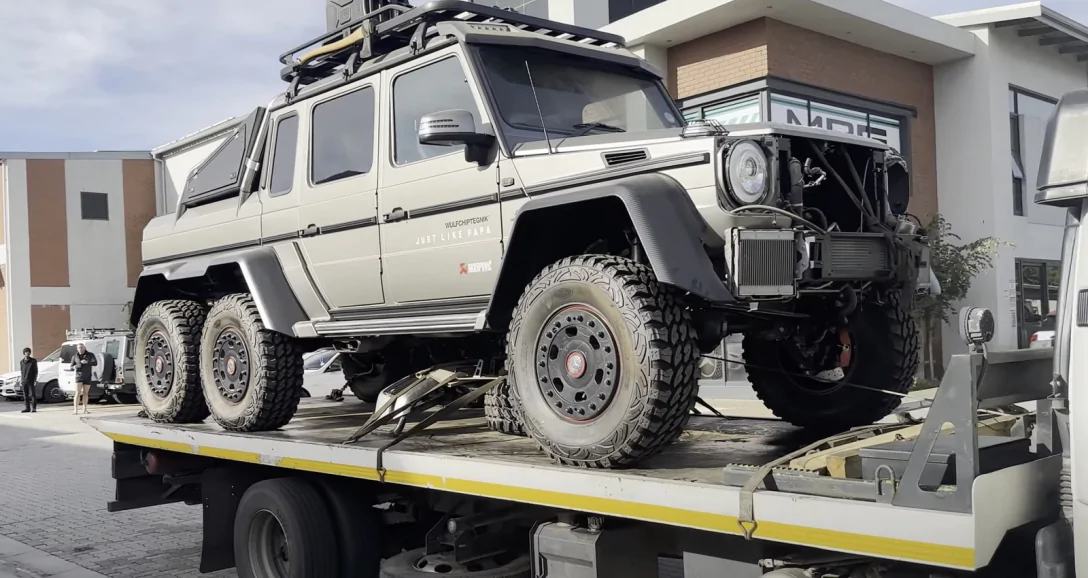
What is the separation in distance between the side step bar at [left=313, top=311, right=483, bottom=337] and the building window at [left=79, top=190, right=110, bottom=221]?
108 feet

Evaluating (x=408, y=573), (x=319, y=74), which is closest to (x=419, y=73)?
(x=319, y=74)

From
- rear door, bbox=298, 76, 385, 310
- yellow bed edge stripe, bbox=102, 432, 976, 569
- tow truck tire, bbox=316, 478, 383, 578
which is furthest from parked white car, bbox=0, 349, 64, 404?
yellow bed edge stripe, bbox=102, 432, 976, 569

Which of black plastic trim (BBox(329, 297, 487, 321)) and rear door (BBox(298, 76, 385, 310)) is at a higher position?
rear door (BBox(298, 76, 385, 310))

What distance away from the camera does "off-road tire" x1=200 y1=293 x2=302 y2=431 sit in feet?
19.9

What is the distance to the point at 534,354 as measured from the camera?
4332 mm

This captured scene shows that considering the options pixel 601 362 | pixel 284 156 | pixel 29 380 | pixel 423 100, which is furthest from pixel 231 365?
pixel 29 380

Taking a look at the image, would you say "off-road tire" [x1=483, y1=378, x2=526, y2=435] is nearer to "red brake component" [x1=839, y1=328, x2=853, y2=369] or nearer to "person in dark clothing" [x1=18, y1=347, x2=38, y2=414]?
"red brake component" [x1=839, y1=328, x2=853, y2=369]

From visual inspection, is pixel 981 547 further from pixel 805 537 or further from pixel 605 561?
pixel 605 561

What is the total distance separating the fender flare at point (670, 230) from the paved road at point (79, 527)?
193 inches

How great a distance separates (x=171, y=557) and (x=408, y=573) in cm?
364

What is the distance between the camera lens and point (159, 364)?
7.11m

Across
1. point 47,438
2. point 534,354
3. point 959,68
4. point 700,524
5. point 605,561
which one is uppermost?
point 959,68

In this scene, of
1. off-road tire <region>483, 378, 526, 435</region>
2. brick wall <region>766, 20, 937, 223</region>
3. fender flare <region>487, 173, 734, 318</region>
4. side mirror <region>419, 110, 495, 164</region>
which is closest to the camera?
fender flare <region>487, 173, 734, 318</region>

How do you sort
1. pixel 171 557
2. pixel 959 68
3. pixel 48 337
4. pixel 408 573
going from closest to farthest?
1. pixel 408 573
2. pixel 171 557
3. pixel 959 68
4. pixel 48 337
